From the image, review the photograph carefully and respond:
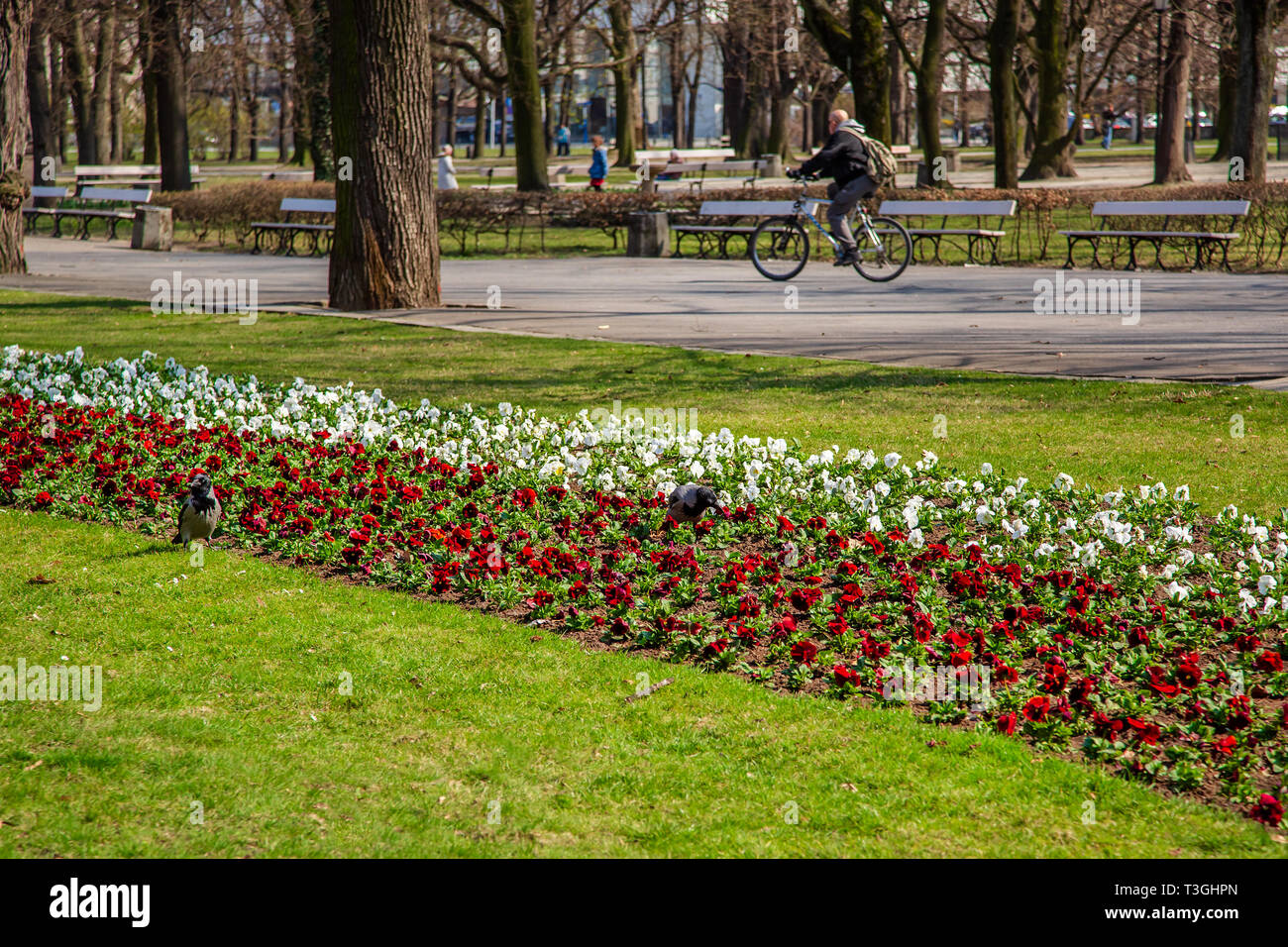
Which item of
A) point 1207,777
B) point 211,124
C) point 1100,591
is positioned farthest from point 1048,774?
point 211,124

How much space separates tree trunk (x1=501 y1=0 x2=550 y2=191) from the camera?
2681cm

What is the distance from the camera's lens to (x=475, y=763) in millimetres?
3674

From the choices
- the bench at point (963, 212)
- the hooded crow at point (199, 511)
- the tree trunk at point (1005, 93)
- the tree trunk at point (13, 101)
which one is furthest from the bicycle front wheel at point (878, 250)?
the tree trunk at point (13, 101)

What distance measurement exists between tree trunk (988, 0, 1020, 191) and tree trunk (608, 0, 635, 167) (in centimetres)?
974

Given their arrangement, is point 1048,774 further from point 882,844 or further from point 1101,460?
point 1101,460

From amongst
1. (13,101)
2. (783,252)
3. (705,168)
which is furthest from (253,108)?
(783,252)

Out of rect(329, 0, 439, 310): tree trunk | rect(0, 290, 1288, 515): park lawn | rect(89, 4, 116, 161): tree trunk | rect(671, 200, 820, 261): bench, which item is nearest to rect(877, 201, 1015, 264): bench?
rect(671, 200, 820, 261): bench

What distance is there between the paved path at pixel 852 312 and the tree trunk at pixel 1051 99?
603 inches

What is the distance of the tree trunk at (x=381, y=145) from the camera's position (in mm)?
12430

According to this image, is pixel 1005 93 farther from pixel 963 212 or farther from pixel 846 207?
pixel 846 207

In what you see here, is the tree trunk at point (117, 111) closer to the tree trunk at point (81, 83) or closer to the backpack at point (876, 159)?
the tree trunk at point (81, 83)

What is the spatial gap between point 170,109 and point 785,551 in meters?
28.9

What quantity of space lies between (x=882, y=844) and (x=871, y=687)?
40.8 inches

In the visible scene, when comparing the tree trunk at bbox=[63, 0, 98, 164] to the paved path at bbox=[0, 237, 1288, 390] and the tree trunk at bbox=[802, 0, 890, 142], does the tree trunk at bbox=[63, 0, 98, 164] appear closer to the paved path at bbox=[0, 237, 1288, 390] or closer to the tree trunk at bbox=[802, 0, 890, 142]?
the tree trunk at bbox=[802, 0, 890, 142]
